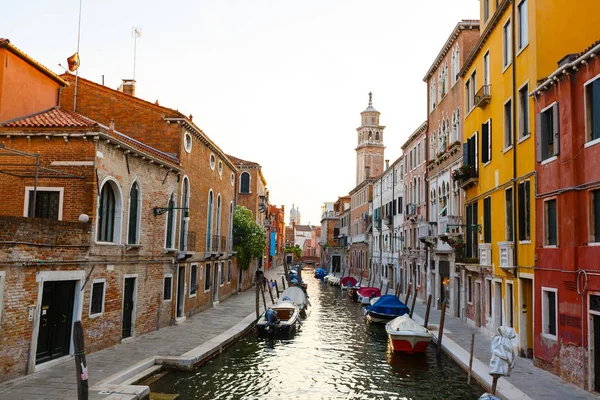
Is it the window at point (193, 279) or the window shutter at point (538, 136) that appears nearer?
the window shutter at point (538, 136)

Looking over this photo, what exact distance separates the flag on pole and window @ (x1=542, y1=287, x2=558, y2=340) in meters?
16.3

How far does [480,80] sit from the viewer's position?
61.8ft

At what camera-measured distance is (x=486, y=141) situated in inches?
704

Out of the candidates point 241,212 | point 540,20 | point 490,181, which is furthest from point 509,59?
point 241,212

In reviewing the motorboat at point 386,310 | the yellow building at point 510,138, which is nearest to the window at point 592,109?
the yellow building at point 510,138

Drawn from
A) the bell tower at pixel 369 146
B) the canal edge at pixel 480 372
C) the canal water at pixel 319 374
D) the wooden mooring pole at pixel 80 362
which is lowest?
the canal water at pixel 319 374

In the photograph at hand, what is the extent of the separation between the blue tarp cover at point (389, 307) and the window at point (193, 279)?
778 cm

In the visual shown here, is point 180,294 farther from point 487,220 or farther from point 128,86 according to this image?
point 487,220

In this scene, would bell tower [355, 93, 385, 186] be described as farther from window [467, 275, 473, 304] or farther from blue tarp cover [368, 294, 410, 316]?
window [467, 275, 473, 304]

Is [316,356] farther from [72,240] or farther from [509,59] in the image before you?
[509,59]

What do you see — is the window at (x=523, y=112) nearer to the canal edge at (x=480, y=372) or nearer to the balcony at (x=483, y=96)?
the balcony at (x=483, y=96)

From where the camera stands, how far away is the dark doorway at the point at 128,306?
15.5 meters

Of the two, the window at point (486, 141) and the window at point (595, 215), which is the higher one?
the window at point (486, 141)

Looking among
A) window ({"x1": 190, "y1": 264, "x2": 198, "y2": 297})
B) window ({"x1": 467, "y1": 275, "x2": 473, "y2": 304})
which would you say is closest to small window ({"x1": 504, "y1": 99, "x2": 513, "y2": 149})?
window ({"x1": 467, "y1": 275, "x2": 473, "y2": 304})
